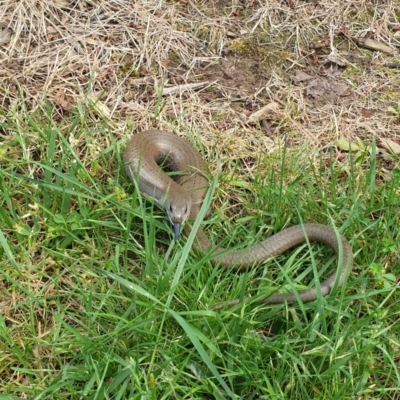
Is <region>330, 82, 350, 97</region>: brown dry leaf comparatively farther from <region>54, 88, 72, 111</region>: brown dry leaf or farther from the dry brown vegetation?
<region>54, 88, 72, 111</region>: brown dry leaf

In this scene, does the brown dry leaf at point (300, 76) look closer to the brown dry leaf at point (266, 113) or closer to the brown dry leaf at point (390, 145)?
the brown dry leaf at point (266, 113)

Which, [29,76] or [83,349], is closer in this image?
[83,349]

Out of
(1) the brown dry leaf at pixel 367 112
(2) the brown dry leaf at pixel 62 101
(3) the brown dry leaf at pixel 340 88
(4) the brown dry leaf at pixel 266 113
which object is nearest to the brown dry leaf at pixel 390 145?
(1) the brown dry leaf at pixel 367 112

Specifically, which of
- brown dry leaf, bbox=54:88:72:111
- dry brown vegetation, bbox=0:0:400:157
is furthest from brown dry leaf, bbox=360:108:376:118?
brown dry leaf, bbox=54:88:72:111

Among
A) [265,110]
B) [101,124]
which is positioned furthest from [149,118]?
[265,110]

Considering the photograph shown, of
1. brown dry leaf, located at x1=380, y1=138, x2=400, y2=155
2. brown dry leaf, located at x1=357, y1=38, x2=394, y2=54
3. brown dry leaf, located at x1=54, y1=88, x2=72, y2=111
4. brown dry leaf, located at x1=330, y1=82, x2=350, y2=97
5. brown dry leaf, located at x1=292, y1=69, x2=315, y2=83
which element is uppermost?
brown dry leaf, located at x1=357, y1=38, x2=394, y2=54

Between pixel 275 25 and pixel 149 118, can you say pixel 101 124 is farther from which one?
pixel 275 25

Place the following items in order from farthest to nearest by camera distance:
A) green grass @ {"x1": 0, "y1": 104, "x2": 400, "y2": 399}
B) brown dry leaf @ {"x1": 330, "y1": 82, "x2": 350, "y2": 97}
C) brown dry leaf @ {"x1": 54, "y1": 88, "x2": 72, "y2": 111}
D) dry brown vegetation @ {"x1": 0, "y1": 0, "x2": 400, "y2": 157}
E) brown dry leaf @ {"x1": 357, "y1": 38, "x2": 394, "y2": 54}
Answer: brown dry leaf @ {"x1": 357, "y1": 38, "x2": 394, "y2": 54}, brown dry leaf @ {"x1": 330, "y1": 82, "x2": 350, "y2": 97}, dry brown vegetation @ {"x1": 0, "y1": 0, "x2": 400, "y2": 157}, brown dry leaf @ {"x1": 54, "y1": 88, "x2": 72, "y2": 111}, green grass @ {"x1": 0, "y1": 104, "x2": 400, "y2": 399}
